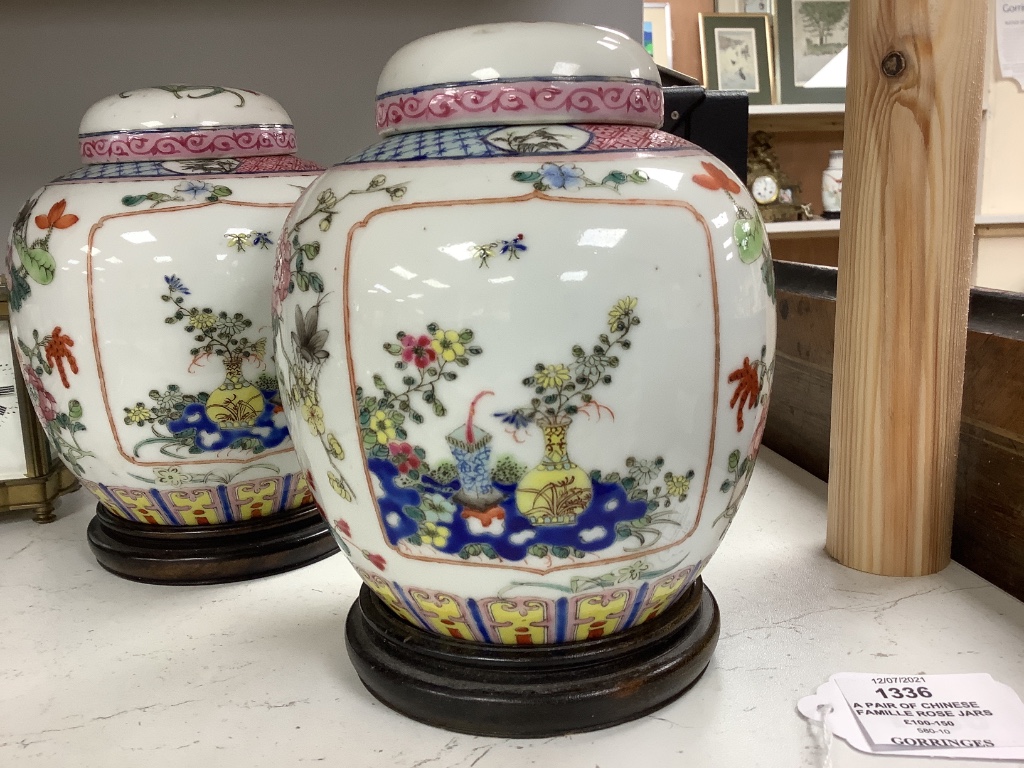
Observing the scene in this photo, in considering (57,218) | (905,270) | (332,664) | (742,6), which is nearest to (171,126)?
(57,218)

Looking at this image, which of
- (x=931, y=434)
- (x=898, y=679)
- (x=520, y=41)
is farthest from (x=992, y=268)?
(x=520, y=41)

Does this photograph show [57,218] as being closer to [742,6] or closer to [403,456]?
[403,456]

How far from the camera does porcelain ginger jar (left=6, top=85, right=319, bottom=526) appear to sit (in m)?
0.84

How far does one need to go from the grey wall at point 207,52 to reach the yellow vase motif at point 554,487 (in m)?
0.96

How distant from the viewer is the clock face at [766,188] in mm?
2906

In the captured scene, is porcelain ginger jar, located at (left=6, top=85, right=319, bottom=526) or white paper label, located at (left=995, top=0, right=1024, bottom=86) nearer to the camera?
porcelain ginger jar, located at (left=6, top=85, right=319, bottom=526)

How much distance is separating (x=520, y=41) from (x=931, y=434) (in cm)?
55

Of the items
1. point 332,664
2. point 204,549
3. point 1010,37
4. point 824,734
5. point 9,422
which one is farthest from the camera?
point 1010,37

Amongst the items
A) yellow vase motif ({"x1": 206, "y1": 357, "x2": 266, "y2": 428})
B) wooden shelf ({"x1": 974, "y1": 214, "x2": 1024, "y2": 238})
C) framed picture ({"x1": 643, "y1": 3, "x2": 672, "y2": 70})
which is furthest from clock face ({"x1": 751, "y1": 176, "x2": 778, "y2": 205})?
yellow vase motif ({"x1": 206, "y1": 357, "x2": 266, "y2": 428})

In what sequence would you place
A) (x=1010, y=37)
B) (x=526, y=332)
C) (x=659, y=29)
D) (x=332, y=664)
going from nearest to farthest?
(x=526, y=332)
(x=332, y=664)
(x=1010, y=37)
(x=659, y=29)

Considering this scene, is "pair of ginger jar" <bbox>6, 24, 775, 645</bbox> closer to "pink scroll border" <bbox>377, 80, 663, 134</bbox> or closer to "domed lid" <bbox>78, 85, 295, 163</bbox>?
"pink scroll border" <bbox>377, 80, 663, 134</bbox>

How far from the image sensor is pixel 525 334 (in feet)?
1.89

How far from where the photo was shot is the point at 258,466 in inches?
36.5

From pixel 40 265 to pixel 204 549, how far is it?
315mm
